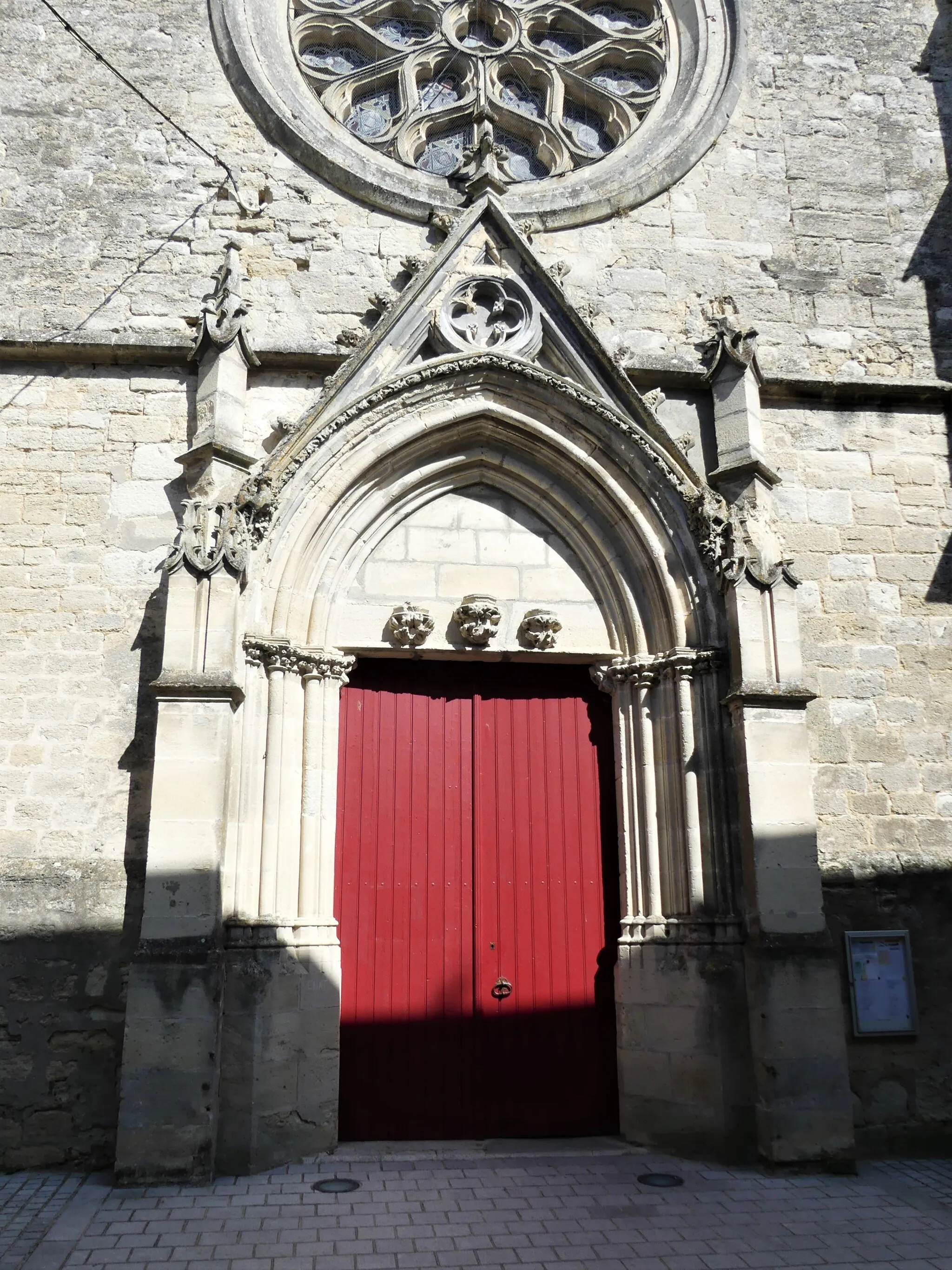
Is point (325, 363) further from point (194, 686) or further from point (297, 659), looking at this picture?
point (194, 686)

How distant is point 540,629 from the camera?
6.91 m

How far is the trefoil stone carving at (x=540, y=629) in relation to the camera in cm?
689

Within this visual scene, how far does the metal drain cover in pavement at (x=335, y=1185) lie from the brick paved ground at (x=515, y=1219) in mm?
42

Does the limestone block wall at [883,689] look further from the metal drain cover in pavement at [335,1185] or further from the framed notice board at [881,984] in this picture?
the metal drain cover in pavement at [335,1185]

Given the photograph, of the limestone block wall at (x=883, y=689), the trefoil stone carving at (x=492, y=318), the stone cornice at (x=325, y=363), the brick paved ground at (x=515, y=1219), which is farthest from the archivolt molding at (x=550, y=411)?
the brick paved ground at (x=515, y=1219)

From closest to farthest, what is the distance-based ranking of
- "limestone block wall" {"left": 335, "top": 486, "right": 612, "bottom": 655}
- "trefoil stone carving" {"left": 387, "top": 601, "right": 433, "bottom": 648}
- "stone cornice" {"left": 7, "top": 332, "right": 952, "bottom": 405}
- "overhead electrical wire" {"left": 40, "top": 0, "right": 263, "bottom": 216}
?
"trefoil stone carving" {"left": 387, "top": 601, "right": 433, "bottom": 648}
"limestone block wall" {"left": 335, "top": 486, "right": 612, "bottom": 655}
"stone cornice" {"left": 7, "top": 332, "right": 952, "bottom": 405}
"overhead electrical wire" {"left": 40, "top": 0, "right": 263, "bottom": 216}

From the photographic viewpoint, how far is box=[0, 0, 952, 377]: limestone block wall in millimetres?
7438

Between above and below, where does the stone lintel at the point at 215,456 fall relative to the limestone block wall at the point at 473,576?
above

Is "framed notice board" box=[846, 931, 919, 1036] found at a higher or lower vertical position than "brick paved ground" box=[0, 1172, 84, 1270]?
higher

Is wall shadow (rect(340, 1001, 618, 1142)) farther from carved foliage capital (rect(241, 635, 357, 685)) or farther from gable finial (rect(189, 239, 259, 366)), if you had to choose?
gable finial (rect(189, 239, 259, 366))

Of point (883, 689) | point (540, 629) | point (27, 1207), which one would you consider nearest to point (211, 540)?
point (540, 629)

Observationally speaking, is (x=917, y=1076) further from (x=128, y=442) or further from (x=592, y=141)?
(x=592, y=141)

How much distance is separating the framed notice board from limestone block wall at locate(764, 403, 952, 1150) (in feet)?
0.30

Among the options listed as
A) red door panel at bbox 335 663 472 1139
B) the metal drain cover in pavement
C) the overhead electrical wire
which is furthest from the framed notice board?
the overhead electrical wire
